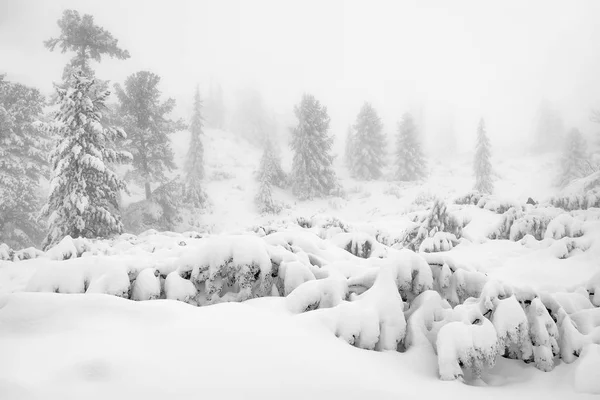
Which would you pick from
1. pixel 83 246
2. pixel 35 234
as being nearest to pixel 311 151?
pixel 35 234

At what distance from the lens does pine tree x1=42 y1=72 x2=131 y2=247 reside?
31.0 feet

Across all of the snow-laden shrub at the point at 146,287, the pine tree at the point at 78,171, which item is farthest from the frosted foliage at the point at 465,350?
the pine tree at the point at 78,171

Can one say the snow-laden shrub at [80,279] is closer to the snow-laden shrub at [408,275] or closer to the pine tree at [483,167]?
the snow-laden shrub at [408,275]

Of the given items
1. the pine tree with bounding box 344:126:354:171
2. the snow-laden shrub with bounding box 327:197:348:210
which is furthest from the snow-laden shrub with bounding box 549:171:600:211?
the pine tree with bounding box 344:126:354:171

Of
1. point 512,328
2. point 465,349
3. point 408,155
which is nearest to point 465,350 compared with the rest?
point 465,349

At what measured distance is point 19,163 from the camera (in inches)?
589

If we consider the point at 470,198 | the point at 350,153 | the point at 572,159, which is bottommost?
the point at 470,198

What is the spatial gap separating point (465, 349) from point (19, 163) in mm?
19352

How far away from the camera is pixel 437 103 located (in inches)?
2911

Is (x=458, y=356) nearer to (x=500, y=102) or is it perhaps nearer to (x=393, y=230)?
(x=393, y=230)

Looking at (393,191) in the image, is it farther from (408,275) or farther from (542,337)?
(542,337)

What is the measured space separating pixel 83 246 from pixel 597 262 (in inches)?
357

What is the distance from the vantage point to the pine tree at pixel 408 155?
29.4m

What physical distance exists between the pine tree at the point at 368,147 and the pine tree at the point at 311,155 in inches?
199
